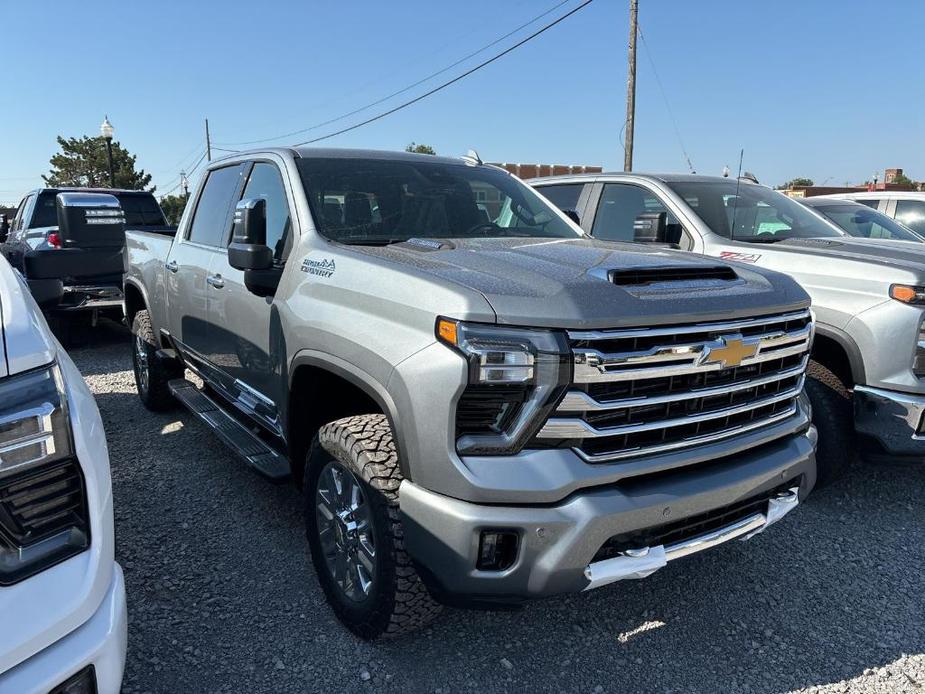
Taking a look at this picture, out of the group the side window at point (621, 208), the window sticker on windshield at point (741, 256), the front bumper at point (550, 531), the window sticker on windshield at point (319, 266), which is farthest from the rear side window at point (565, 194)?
the front bumper at point (550, 531)

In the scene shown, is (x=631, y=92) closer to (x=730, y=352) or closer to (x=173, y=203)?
(x=730, y=352)

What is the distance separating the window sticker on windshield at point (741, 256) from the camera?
176 inches

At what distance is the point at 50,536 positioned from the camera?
1.41 meters

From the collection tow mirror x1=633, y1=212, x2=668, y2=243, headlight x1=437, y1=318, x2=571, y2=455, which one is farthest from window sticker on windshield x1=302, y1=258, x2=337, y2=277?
tow mirror x1=633, y1=212, x2=668, y2=243

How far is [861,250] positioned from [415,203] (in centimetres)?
296

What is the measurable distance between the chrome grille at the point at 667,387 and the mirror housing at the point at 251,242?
1521 mm

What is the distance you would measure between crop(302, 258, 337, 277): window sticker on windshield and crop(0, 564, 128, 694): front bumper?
1.48 meters

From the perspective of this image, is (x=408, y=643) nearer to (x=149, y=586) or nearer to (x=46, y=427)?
(x=149, y=586)

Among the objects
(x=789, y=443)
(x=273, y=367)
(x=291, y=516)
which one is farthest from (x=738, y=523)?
(x=291, y=516)

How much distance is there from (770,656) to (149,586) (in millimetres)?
2619

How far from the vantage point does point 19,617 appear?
130 cm

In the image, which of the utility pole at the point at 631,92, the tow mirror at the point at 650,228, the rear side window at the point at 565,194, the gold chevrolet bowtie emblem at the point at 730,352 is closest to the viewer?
the gold chevrolet bowtie emblem at the point at 730,352

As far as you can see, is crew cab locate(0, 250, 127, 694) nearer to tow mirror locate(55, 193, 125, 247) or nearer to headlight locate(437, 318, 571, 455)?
headlight locate(437, 318, 571, 455)

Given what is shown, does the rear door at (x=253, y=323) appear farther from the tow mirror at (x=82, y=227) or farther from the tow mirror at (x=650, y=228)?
the tow mirror at (x=650, y=228)
